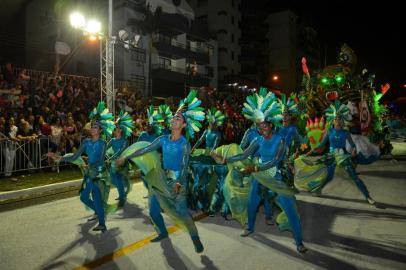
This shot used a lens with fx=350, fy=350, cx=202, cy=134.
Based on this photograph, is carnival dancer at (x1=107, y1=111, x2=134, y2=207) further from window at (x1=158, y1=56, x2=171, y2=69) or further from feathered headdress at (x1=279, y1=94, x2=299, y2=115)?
window at (x1=158, y1=56, x2=171, y2=69)

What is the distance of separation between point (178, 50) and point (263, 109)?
1321 inches

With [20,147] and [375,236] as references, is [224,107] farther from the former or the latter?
[375,236]

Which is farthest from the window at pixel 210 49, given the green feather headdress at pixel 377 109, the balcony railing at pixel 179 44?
the green feather headdress at pixel 377 109

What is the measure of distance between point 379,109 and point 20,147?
52.8ft

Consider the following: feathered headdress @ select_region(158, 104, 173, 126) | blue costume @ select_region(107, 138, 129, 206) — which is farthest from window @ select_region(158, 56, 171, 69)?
blue costume @ select_region(107, 138, 129, 206)

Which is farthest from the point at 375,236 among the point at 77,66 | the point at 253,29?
the point at 253,29

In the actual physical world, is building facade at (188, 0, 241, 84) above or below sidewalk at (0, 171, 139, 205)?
above

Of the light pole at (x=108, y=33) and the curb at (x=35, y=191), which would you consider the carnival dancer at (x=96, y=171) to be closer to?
the curb at (x=35, y=191)

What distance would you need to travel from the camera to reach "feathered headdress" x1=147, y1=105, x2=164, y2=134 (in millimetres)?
8703

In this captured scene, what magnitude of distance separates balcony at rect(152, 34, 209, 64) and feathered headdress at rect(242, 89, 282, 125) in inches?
1218

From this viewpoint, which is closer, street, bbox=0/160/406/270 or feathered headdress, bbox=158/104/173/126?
street, bbox=0/160/406/270

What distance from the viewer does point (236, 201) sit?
19.2ft

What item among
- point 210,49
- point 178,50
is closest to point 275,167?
point 178,50

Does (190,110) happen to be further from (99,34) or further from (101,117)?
(99,34)
